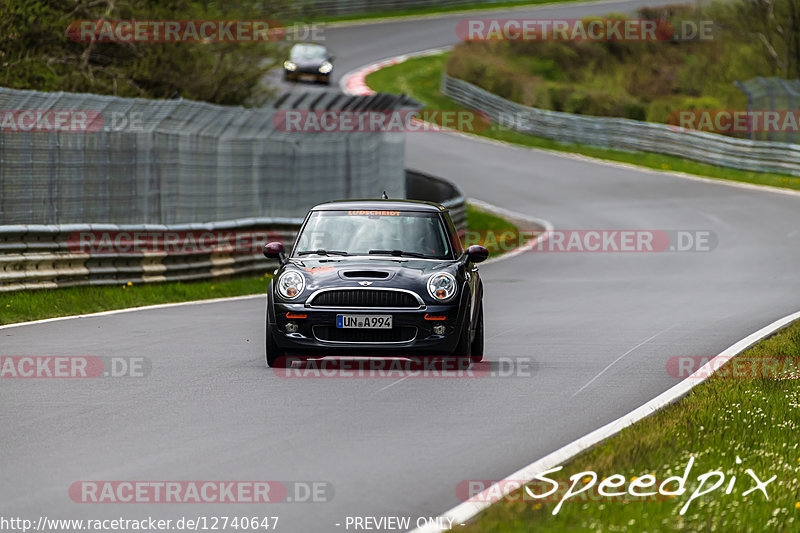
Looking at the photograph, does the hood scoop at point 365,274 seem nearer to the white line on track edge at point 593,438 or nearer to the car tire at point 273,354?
the car tire at point 273,354

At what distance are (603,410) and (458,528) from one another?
12.8ft

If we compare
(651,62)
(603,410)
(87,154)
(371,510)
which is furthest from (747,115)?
(371,510)

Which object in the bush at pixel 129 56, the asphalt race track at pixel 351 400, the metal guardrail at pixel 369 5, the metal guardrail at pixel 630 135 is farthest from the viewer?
the metal guardrail at pixel 369 5

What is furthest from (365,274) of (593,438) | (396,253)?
(593,438)

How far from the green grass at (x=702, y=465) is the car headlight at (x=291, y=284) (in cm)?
344

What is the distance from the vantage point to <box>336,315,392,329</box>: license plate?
36.9 feet

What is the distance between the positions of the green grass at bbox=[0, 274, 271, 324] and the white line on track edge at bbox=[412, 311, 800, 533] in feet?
27.3

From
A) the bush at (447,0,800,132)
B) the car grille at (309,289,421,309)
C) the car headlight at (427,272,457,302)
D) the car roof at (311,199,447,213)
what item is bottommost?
the car grille at (309,289,421,309)

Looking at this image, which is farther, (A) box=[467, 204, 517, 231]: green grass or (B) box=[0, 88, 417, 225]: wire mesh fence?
(A) box=[467, 204, 517, 231]: green grass

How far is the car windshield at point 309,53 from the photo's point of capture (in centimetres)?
5181

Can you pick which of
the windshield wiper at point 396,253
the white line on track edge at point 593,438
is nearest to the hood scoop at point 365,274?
the windshield wiper at point 396,253

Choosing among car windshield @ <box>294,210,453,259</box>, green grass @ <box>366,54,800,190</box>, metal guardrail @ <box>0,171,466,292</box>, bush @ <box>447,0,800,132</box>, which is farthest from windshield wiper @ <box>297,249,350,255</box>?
bush @ <box>447,0,800,132</box>

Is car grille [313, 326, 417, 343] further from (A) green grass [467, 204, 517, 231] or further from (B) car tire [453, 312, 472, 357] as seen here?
(A) green grass [467, 204, 517, 231]

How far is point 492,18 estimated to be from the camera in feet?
217
